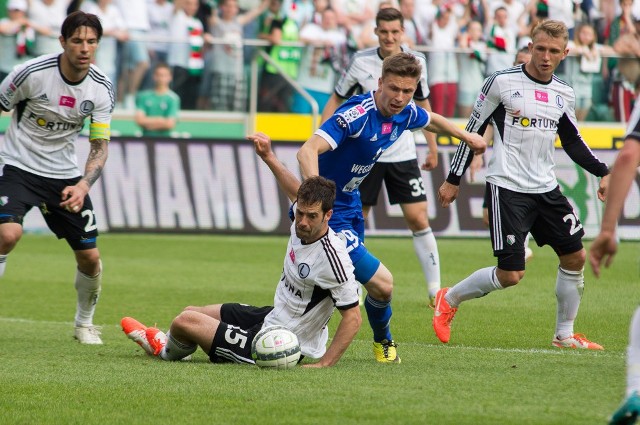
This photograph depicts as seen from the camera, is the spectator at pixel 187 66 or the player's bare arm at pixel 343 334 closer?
the player's bare arm at pixel 343 334

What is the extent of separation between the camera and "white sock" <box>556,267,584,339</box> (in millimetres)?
8866

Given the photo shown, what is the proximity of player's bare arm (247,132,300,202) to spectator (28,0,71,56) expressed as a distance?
1152cm

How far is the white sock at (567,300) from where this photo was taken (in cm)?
887

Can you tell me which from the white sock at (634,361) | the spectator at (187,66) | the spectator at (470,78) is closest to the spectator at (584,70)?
the spectator at (470,78)

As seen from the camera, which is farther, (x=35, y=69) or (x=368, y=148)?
(x=35, y=69)

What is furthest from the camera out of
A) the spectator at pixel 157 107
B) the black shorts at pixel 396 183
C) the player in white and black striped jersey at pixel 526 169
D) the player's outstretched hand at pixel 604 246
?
the spectator at pixel 157 107

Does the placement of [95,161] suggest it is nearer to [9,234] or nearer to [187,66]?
[9,234]

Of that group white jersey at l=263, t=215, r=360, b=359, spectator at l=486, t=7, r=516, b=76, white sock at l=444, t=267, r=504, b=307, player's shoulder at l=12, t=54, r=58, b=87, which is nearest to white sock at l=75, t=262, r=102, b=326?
player's shoulder at l=12, t=54, r=58, b=87

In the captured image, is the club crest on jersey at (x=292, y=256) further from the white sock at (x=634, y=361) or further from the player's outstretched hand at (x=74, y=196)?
the white sock at (x=634, y=361)

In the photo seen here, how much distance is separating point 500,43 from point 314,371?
13721 millimetres

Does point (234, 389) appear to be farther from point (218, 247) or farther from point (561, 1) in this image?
point (561, 1)

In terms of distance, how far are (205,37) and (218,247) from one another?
436 centimetres

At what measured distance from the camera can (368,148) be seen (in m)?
7.92

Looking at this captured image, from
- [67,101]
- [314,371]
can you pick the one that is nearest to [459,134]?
[314,371]
